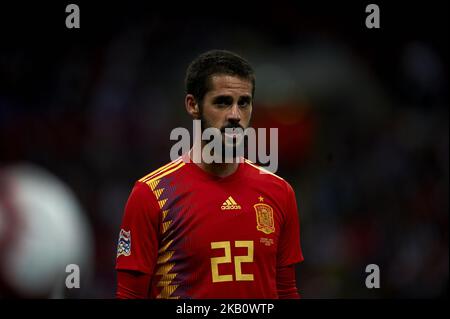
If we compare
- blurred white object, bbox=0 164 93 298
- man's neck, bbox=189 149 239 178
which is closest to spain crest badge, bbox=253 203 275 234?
man's neck, bbox=189 149 239 178

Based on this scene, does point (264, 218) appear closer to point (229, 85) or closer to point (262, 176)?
point (262, 176)

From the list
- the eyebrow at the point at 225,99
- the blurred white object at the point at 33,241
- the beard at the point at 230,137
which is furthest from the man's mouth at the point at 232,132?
the blurred white object at the point at 33,241

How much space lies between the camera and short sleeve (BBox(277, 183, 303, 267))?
12.0ft

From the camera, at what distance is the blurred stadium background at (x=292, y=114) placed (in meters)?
7.33

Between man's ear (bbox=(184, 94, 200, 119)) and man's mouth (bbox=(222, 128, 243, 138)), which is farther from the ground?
man's ear (bbox=(184, 94, 200, 119))

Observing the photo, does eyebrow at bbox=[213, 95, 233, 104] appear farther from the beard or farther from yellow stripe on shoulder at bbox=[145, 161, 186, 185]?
yellow stripe on shoulder at bbox=[145, 161, 186, 185]

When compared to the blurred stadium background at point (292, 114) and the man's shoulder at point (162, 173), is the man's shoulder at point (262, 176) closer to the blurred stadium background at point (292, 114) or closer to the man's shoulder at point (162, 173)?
the man's shoulder at point (162, 173)

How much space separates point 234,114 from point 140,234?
0.73 metres

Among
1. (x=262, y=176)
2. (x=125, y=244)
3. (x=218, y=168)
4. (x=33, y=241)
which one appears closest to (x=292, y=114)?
(x=33, y=241)

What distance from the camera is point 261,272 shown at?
343cm

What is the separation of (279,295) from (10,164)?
4.08 metres

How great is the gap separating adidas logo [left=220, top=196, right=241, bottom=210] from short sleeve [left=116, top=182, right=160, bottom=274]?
333mm

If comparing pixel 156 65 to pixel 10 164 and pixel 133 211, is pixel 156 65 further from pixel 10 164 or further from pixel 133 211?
A: pixel 133 211

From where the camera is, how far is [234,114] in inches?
136
